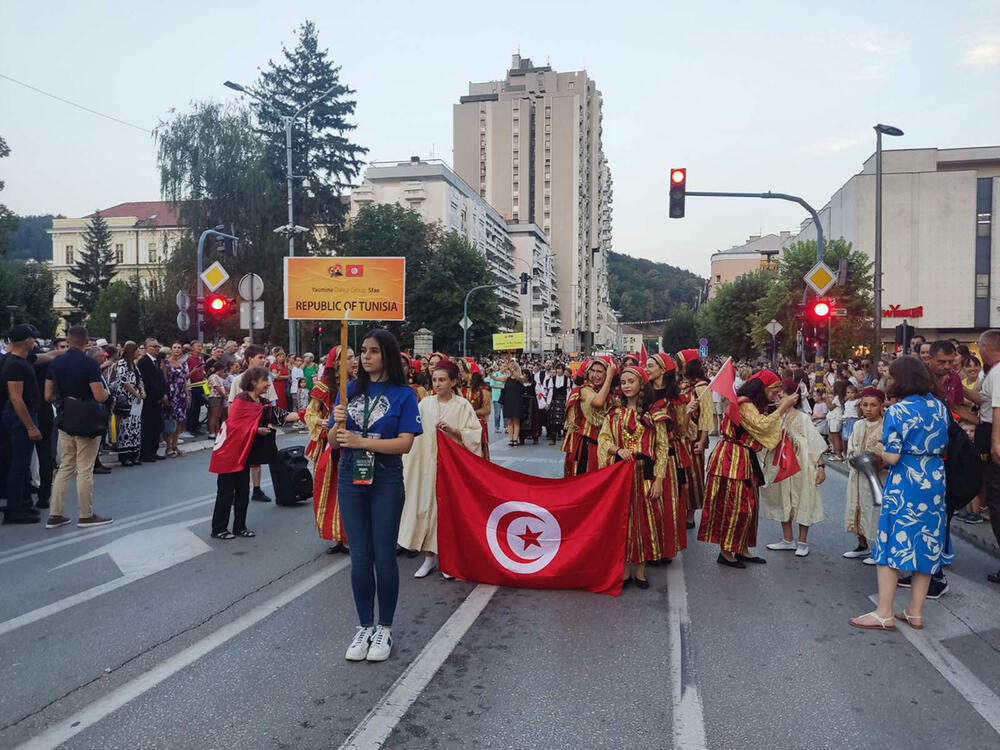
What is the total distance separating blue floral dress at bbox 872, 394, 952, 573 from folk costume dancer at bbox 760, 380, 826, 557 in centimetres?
208

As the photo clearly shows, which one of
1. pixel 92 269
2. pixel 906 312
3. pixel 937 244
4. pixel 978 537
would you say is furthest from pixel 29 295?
pixel 937 244

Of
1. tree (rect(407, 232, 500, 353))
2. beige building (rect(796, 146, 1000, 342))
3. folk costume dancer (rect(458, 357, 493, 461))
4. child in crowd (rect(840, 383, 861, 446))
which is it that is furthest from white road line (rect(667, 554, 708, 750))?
beige building (rect(796, 146, 1000, 342))

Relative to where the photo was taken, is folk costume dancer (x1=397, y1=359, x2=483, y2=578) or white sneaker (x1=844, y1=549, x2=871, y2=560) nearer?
folk costume dancer (x1=397, y1=359, x2=483, y2=578)

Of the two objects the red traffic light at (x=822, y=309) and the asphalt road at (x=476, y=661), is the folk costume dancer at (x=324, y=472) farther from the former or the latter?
the red traffic light at (x=822, y=309)

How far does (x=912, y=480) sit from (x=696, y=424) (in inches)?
123

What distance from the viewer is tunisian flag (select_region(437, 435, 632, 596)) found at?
6180 mm

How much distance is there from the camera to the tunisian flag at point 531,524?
618cm

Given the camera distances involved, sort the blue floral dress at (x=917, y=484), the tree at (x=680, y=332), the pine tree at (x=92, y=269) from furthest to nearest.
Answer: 1. the tree at (x=680, y=332)
2. the pine tree at (x=92, y=269)
3. the blue floral dress at (x=917, y=484)

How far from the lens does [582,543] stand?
6.19 metres

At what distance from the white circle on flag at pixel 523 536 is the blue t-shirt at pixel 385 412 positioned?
1.81 meters

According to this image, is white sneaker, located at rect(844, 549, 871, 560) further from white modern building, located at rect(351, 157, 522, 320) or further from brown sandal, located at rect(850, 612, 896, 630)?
white modern building, located at rect(351, 157, 522, 320)

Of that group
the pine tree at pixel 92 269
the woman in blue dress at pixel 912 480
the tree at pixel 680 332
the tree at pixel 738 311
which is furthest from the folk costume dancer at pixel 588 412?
the tree at pixel 680 332

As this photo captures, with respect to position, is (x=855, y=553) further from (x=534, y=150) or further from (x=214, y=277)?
(x=534, y=150)

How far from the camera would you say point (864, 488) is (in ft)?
24.4
